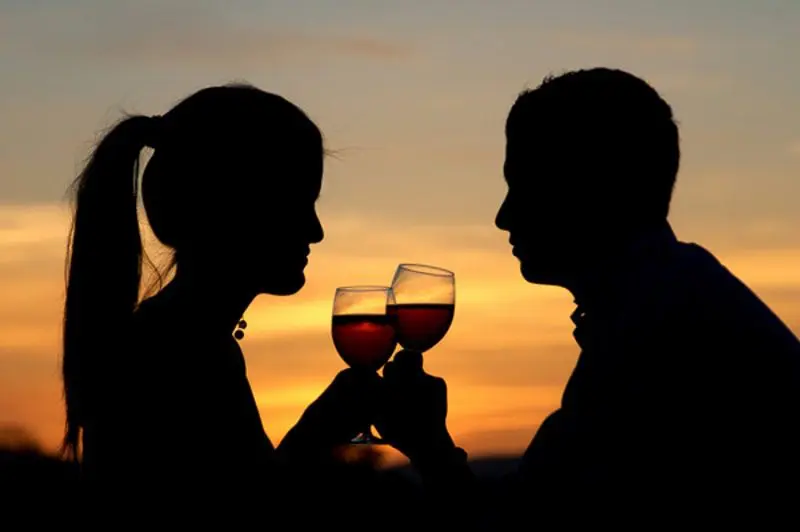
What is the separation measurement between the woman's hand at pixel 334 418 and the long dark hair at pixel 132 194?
71 cm

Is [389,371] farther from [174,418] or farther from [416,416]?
[174,418]

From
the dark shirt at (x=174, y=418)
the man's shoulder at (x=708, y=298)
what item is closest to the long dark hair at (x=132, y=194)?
the dark shirt at (x=174, y=418)

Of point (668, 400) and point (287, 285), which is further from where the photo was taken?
point (287, 285)

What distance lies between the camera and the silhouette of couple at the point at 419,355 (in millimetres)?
3268

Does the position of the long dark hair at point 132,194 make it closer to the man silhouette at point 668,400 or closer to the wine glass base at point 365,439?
the wine glass base at point 365,439

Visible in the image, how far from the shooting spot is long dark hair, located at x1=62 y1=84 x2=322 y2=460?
423 cm

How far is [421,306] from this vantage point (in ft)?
17.3

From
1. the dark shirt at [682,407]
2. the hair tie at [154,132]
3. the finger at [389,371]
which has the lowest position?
the dark shirt at [682,407]

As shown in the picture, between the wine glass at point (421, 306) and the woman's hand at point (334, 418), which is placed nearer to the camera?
the woman's hand at point (334, 418)

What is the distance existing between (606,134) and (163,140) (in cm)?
159

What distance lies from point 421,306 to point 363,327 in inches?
10.2

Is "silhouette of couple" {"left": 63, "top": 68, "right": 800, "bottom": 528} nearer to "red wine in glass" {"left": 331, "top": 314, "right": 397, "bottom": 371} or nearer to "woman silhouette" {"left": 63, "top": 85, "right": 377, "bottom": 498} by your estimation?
"woman silhouette" {"left": 63, "top": 85, "right": 377, "bottom": 498}

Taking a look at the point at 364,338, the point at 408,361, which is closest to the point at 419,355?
the point at 408,361

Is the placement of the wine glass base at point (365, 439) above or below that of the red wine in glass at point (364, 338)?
below
